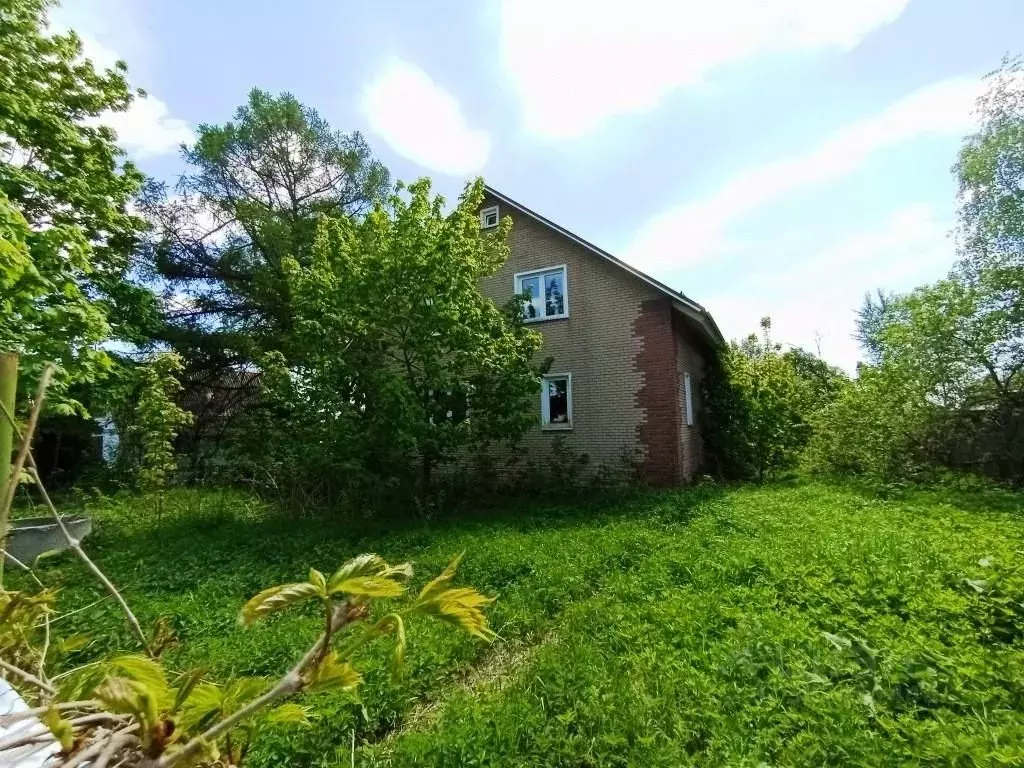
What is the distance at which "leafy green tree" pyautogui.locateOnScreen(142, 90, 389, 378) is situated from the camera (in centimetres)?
1658

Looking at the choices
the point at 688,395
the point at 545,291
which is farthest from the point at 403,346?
the point at 688,395

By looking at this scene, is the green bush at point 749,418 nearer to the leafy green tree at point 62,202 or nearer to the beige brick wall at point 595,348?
the beige brick wall at point 595,348

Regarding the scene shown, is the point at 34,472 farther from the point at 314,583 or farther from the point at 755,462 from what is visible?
the point at 755,462

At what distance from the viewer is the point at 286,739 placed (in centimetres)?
296

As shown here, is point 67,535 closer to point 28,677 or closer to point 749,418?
point 28,677

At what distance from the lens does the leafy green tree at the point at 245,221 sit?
653 inches

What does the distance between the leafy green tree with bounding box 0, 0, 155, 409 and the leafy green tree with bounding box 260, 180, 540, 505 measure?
3.02 metres

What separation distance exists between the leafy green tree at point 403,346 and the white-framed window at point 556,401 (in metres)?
2.68

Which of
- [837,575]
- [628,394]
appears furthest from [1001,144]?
[837,575]

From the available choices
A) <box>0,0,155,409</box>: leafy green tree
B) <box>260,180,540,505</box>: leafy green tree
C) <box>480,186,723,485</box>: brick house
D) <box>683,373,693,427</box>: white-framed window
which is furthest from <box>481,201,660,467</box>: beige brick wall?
<box>0,0,155,409</box>: leafy green tree

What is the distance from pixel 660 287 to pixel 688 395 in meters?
3.09

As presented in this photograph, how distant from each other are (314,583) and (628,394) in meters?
10.8

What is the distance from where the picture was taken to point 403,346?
29.1ft

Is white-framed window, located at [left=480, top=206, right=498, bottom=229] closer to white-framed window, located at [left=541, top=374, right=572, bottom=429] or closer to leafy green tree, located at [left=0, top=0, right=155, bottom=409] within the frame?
white-framed window, located at [left=541, top=374, right=572, bottom=429]
